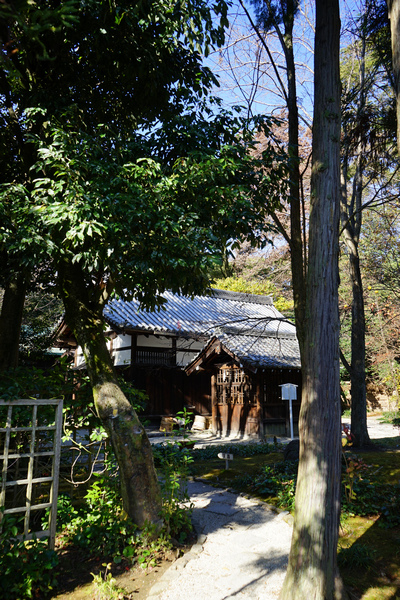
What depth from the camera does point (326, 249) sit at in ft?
12.8

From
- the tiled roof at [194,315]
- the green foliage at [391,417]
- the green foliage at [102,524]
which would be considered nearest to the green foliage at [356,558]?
the green foliage at [102,524]

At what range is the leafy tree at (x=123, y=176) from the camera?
4.80 m

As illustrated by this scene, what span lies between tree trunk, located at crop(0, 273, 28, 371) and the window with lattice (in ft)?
33.7

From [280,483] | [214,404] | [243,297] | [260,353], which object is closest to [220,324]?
[260,353]

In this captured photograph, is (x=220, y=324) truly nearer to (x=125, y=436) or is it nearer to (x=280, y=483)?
(x=280, y=483)

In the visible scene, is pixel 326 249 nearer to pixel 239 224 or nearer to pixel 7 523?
pixel 239 224

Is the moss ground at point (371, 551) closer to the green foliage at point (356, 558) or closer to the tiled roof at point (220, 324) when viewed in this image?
the green foliage at point (356, 558)

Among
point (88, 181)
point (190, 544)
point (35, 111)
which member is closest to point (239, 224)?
point (88, 181)

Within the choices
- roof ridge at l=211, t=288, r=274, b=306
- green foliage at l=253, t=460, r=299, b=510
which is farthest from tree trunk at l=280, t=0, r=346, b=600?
roof ridge at l=211, t=288, r=274, b=306

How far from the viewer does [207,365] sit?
16.9 metres

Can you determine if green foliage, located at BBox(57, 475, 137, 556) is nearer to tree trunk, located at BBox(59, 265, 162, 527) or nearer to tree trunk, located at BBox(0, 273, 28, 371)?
tree trunk, located at BBox(59, 265, 162, 527)

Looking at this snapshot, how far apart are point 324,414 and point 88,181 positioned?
393cm

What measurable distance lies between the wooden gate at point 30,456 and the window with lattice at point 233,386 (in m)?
10.8

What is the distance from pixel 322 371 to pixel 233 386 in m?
12.8
